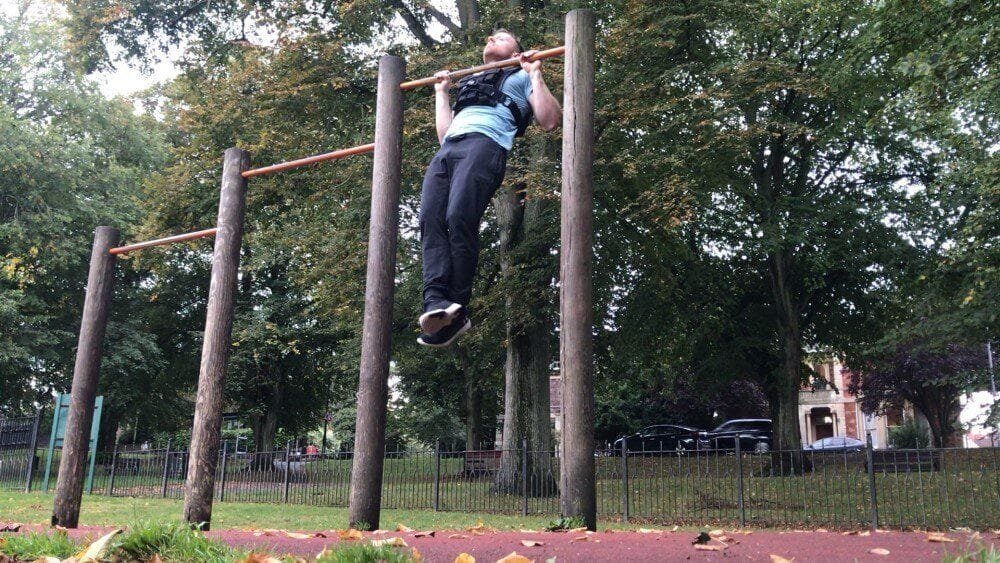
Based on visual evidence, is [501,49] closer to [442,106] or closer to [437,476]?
[442,106]

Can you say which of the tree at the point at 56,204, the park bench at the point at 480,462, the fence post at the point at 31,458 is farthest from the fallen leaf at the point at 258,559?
the tree at the point at 56,204

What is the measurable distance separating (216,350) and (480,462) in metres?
11.9

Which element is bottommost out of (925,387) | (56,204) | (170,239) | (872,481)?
(872,481)

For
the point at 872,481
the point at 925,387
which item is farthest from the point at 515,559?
the point at 925,387

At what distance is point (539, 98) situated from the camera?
552cm

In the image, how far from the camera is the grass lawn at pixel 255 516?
1237cm

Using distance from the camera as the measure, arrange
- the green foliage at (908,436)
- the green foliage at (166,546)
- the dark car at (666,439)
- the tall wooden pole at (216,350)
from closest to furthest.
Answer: the green foliage at (166,546) → the tall wooden pole at (216,350) → the dark car at (666,439) → the green foliage at (908,436)

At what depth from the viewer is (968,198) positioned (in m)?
18.5

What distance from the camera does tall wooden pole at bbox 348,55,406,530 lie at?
5449mm

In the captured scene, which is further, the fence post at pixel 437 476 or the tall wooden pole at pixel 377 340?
the fence post at pixel 437 476

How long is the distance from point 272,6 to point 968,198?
16290 millimetres

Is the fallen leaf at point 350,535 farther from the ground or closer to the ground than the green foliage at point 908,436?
closer to the ground

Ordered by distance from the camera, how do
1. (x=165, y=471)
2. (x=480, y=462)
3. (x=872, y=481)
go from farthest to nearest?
1. (x=165, y=471)
2. (x=480, y=462)
3. (x=872, y=481)

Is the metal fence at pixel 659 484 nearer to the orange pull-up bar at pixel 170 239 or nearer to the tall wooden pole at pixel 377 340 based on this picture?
the orange pull-up bar at pixel 170 239
